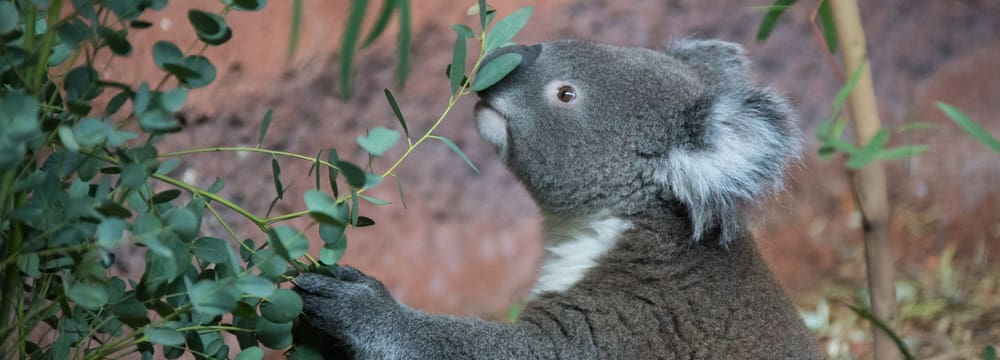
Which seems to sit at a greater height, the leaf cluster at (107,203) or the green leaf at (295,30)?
the green leaf at (295,30)

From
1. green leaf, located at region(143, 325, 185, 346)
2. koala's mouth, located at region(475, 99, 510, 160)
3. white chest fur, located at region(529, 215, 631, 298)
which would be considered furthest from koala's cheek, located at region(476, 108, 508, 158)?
green leaf, located at region(143, 325, 185, 346)

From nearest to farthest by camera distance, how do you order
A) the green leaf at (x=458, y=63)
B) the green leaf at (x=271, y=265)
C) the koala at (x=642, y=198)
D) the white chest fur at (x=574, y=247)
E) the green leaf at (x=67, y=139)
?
the green leaf at (x=67, y=139)
the green leaf at (x=271, y=265)
the green leaf at (x=458, y=63)
the koala at (x=642, y=198)
the white chest fur at (x=574, y=247)

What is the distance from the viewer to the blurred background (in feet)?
12.2

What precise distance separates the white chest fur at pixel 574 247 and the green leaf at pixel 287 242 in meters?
1.04

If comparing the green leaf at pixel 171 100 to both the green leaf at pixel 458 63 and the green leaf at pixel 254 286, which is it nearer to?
the green leaf at pixel 254 286

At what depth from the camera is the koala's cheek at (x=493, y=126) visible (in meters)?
2.54

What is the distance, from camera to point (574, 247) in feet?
8.38

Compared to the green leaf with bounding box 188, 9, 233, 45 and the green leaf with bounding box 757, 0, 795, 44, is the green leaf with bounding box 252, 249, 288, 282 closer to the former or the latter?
the green leaf with bounding box 188, 9, 233, 45

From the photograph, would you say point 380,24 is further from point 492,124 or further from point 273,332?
point 492,124

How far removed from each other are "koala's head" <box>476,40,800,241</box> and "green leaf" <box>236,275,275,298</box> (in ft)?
3.76

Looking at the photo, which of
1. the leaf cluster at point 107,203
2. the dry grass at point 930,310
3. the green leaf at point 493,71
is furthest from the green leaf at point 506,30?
the dry grass at point 930,310

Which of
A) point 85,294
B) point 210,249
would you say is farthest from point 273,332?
point 85,294

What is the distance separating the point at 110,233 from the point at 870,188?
53.6 inches

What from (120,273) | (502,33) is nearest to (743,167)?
(502,33)
